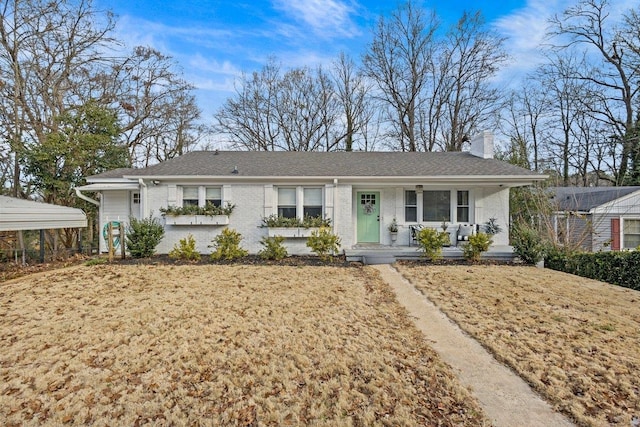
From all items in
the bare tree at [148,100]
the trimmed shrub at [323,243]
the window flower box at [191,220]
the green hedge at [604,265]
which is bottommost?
the green hedge at [604,265]

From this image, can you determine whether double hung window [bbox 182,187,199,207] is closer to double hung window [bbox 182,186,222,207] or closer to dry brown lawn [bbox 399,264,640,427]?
double hung window [bbox 182,186,222,207]

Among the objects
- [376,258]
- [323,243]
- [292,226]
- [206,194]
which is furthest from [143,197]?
[376,258]

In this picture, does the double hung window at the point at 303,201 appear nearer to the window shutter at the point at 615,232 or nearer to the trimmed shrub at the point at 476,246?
the trimmed shrub at the point at 476,246

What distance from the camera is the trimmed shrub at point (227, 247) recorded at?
30.6 feet

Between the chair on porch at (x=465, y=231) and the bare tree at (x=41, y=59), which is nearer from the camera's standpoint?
the chair on porch at (x=465, y=231)

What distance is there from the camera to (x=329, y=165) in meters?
11.1

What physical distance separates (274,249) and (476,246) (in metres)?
5.72

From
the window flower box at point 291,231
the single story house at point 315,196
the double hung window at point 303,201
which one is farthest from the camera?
the double hung window at point 303,201

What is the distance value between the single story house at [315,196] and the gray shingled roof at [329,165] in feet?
0.11

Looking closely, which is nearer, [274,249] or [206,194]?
[274,249]

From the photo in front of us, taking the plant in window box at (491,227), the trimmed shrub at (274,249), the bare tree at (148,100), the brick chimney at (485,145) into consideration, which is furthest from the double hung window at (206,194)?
the brick chimney at (485,145)

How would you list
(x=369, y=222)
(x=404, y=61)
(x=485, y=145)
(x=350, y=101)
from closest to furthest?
(x=369, y=222) < (x=485, y=145) < (x=404, y=61) < (x=350, y=101)

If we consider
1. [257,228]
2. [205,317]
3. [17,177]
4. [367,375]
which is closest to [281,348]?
[367,375]

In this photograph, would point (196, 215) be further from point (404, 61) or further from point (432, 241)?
point (404, 61)
